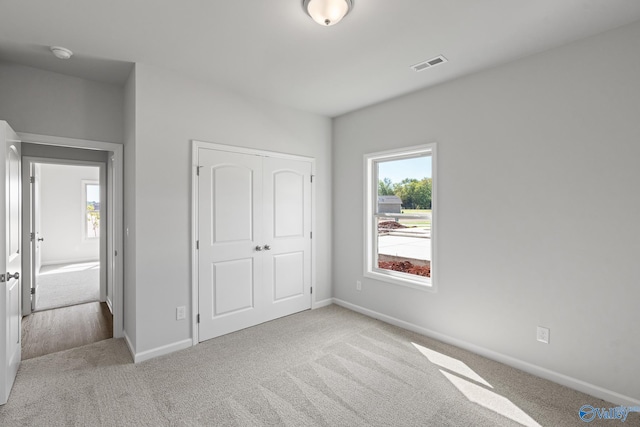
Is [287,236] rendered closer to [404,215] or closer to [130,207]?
[404,215]

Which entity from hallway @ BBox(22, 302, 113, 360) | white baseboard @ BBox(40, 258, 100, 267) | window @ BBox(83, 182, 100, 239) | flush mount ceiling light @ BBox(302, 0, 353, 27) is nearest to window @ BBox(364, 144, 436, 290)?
flush mount ceiling light @ BBox(302, 0, 353, 27)

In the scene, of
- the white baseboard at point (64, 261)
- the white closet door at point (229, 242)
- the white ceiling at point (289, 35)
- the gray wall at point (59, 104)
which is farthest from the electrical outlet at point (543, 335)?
the white baseboard at point (64, 261)

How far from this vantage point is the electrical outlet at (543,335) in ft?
8.29

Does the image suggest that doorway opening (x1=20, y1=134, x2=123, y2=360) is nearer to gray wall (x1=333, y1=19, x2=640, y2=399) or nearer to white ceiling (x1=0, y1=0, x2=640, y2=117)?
white ceiling (x1=0, y1=0, x2=640, y2=117)

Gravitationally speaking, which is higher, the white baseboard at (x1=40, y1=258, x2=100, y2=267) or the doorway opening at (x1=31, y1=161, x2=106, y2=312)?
the doorway opening at (x1=31, y1=161, x2=106, y2=312)

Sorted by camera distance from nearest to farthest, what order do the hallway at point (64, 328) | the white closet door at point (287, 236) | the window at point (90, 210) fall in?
the hallway at point (64, 328) < the white closet door at point (287, 236) < the window at point (90, 210)

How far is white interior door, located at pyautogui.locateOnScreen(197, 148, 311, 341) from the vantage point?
128 inches

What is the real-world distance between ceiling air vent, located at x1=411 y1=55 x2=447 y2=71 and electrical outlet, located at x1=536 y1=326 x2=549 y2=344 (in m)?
2.42

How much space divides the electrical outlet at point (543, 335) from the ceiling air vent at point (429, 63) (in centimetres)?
242

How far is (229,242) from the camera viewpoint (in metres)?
3.41

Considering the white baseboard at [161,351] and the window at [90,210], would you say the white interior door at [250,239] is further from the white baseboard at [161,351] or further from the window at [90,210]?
the window at [90,210]

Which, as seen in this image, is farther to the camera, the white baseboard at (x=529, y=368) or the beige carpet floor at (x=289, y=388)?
the white baseboard at (x=529, y=368)

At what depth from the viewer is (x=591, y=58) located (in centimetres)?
229

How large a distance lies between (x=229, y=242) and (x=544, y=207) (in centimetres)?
301
